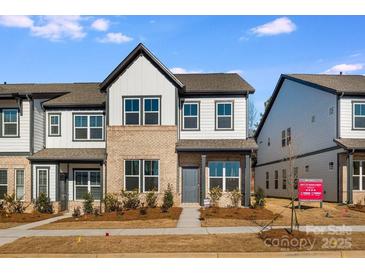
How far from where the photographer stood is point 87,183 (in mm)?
24906

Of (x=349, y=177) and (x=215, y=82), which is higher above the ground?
(x=215, y=82)

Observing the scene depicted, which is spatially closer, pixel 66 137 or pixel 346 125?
pixel 346 125

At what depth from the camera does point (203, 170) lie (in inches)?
911

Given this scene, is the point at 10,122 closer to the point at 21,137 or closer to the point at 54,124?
the point at 21,137

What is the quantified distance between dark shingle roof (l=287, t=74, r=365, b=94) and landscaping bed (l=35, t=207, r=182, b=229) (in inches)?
502

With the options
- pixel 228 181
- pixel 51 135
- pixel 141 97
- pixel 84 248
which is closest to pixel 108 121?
pixel 141 97

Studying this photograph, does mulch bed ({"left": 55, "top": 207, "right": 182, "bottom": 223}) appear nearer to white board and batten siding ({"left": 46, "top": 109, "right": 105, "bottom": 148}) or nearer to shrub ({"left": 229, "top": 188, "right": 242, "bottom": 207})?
shrub ({"left": 229, "top": 188, "right": 242, "bottom": 207})

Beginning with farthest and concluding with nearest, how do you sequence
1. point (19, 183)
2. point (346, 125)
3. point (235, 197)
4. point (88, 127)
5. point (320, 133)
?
1. point (320, 133)
2. point (88, 127)
3. point (346, 125)
4. point (19, 183)
5. point (235, 197)

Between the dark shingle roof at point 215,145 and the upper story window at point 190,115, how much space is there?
1.01m

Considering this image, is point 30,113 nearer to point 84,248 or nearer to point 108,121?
point 108,121

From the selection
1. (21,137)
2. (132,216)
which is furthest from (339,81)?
(21,137)

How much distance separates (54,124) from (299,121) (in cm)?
1804

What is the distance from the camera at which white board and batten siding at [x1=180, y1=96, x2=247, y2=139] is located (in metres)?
24.1

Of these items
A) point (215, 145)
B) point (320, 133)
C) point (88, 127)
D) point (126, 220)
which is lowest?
point (126, 220)
